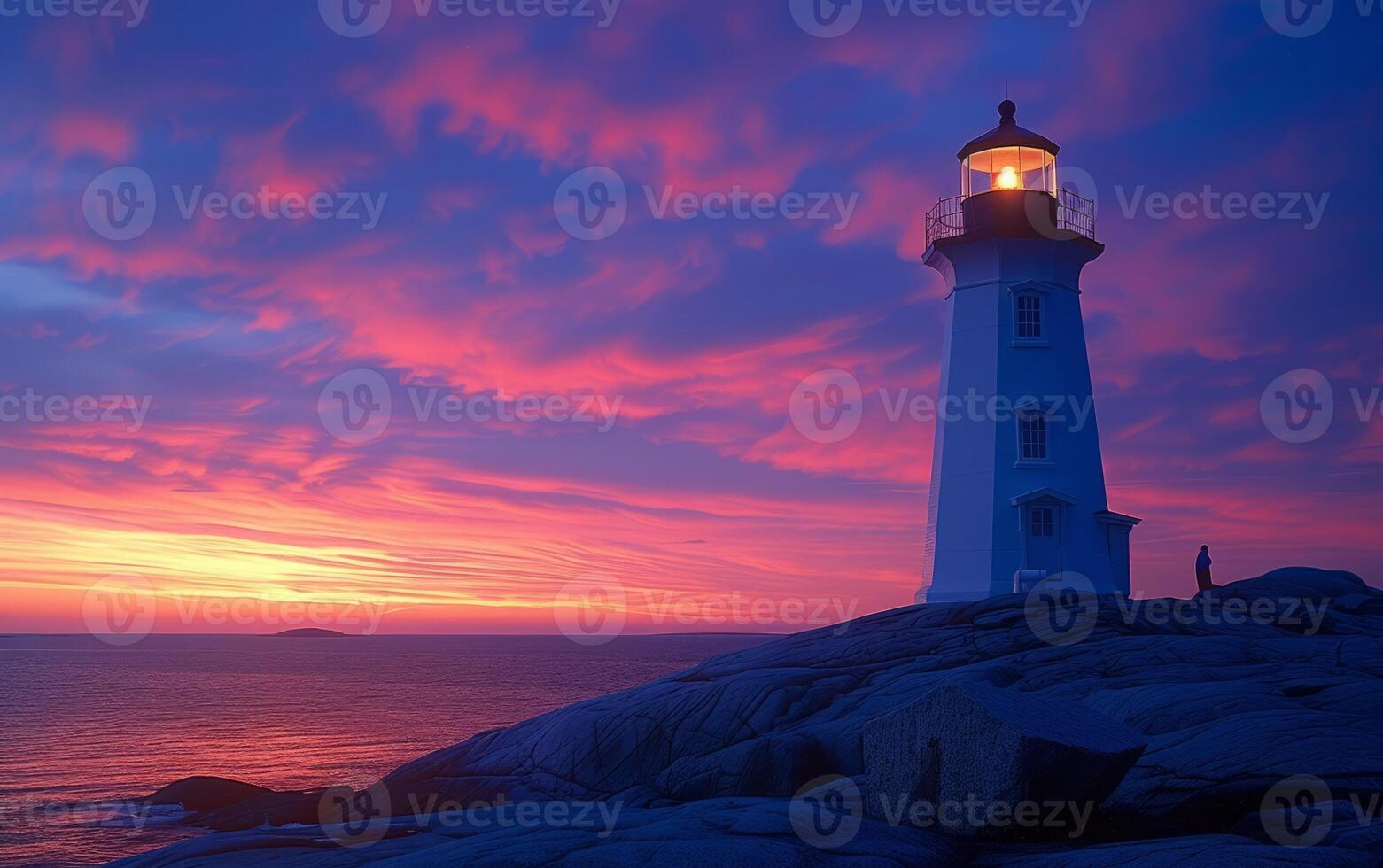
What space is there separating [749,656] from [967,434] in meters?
11.0

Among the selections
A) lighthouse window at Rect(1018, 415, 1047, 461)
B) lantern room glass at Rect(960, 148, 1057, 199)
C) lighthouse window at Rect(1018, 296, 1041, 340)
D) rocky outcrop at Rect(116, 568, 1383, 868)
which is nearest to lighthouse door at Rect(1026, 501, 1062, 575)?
lighthouse window at Rect(1018, 415, 1047, 461)

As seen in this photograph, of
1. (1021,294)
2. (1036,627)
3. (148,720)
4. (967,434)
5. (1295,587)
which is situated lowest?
(148,720)

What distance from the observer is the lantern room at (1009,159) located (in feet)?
109

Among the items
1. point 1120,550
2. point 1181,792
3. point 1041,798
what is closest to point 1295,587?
point 1120,550

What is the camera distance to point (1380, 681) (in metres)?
15.9

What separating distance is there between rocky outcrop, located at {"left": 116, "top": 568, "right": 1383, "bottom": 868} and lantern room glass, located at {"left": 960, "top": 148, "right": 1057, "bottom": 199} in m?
13.9

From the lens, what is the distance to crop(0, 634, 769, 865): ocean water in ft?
101

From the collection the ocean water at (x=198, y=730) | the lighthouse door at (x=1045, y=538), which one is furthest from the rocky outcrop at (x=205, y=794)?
the lighthouse door at (x=1045, y=538)

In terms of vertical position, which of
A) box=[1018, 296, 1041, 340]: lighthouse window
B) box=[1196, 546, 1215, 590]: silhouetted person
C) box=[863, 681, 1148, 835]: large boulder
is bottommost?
box=[863, 681, 1148, 835]: large boulder

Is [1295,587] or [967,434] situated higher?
[967,434]

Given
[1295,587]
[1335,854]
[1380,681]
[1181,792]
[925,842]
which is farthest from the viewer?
[1295,587]

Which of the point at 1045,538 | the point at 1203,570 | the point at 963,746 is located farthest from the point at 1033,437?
the point at 963,746

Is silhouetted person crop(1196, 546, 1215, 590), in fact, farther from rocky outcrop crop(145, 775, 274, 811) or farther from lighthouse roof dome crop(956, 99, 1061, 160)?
rocky outcrop crop(145, 775, 274, 811)

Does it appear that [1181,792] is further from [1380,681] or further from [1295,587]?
[1295,587]
